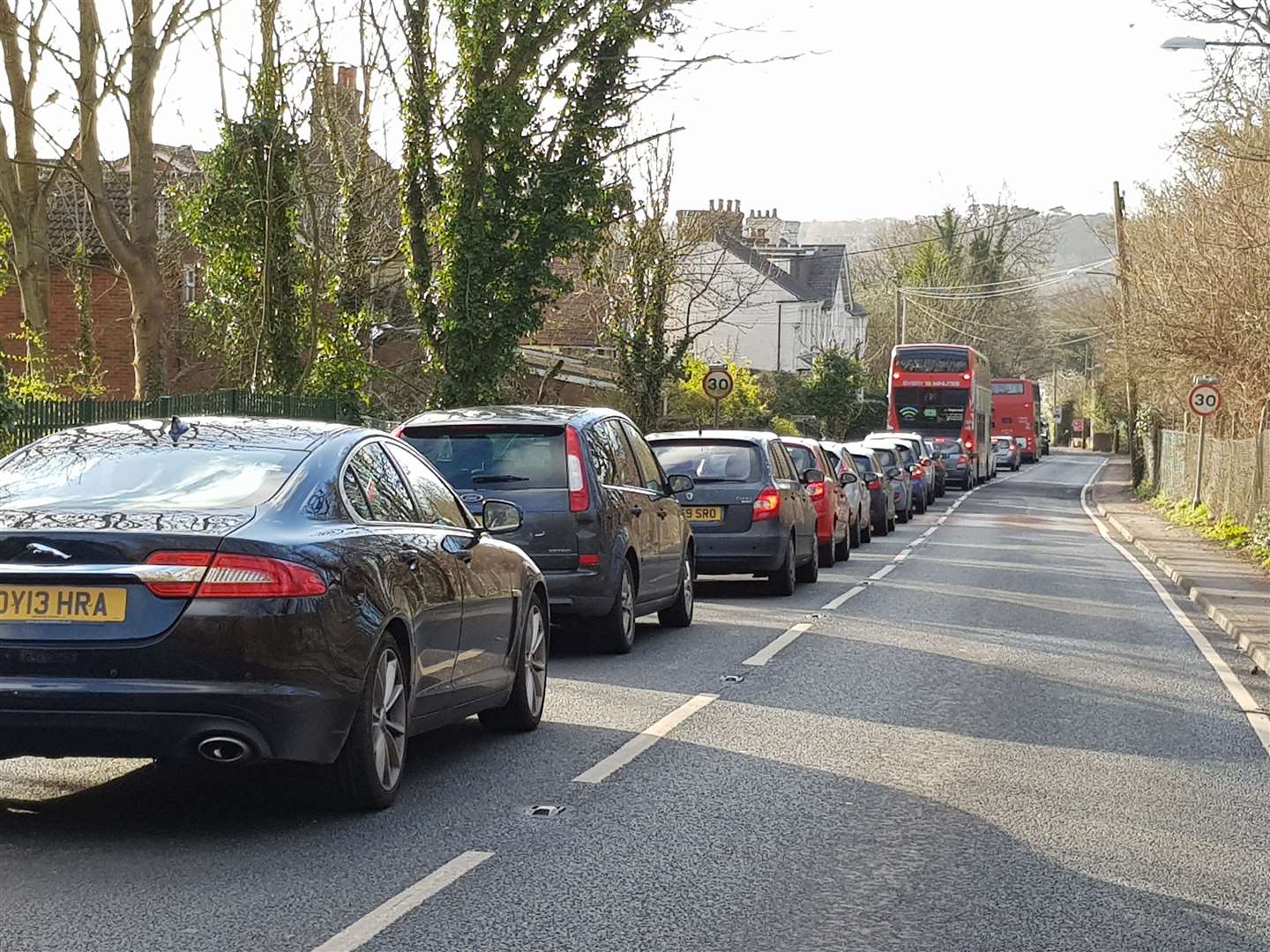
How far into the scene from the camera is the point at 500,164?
27.0 meters

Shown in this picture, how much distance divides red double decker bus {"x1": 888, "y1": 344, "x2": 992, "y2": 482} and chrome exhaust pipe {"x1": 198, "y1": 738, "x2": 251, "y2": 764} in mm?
50929

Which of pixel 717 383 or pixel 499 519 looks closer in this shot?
pixel 499 519

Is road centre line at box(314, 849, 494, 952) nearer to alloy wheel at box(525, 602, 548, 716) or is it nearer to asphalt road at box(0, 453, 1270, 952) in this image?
asphalt road at box(0, 453, 1270, 952)

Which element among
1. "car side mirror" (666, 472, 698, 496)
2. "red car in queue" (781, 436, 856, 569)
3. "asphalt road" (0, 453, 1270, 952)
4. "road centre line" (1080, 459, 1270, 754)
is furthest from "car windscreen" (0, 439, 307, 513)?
"red car in queue" (781, 436, 856, 569)

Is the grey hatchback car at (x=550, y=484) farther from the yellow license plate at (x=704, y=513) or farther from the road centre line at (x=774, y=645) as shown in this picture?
the yellow license plate at (x=704, y=513)

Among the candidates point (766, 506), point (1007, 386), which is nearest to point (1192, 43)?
point (766, 506)

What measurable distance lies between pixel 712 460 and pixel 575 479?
637 cm

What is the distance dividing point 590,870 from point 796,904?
0.80 metres

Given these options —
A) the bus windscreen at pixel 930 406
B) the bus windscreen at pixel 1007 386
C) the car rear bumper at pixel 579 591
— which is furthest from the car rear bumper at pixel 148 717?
the bus windscreen at pixel 1007 386

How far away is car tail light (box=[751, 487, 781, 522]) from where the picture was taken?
1866cm

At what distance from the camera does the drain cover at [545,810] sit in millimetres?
7613

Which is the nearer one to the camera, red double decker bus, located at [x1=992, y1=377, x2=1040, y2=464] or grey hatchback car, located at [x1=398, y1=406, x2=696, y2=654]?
grey hatchback car, located at [x1=398, y1=406, x2=696, y2=654]

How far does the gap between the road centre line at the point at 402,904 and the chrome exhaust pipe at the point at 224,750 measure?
0.87 m

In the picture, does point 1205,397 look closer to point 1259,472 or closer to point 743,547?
point 1259,472
